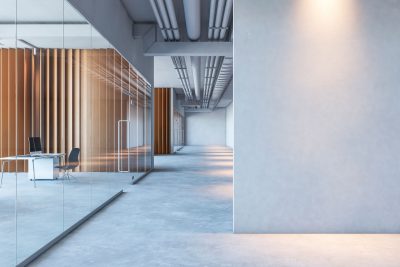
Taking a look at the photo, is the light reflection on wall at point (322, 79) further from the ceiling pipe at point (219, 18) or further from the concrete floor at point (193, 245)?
the ceiling pipe at point (219, 18)

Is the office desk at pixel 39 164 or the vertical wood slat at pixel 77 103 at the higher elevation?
the vertical wood slat at pixel 77 103

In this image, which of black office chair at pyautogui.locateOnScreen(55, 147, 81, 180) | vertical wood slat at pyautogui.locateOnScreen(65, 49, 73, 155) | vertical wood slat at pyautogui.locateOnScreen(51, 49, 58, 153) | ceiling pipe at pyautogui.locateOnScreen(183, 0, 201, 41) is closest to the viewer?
vertical wood slat at pyautogui.locateOnScreen(51, 49, 58, 153)

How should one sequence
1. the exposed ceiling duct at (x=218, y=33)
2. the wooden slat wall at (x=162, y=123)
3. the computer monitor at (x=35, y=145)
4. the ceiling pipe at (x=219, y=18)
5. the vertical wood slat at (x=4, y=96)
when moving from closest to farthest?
the vertical wood slat at (x=4, y=96), the computer monitor at (x=35, y=145), the ceiling pipe at (x=219, y=18), the exposed ceiling duct at (x=218, y=33), the wooden slat wall at (x=162, y=123)

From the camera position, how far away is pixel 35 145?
15.9 ft

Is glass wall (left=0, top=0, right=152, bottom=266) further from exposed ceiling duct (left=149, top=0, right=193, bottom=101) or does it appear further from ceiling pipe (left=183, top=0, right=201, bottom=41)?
ceiling pipe (left=183, top=0, right=201, bottom=41)

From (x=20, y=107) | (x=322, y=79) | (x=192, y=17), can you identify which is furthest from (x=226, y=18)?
A: (x=20, y=107)

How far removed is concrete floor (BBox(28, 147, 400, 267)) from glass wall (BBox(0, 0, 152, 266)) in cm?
46

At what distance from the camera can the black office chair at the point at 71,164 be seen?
6.00 meters

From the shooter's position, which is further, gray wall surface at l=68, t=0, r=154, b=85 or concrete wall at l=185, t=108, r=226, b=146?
concrete wall at l=185, t=108, r=226, b=146

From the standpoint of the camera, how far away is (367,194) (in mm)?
5297

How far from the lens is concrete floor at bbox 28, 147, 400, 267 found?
407cm

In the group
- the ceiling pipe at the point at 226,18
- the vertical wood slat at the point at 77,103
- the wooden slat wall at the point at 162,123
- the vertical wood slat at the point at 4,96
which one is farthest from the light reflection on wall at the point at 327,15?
the wooden slat wall at the point at 162,123

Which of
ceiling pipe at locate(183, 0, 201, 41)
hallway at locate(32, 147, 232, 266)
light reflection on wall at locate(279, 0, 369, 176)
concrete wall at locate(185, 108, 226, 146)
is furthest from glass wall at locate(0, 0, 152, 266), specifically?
concrete wall at locate(185, 108, 226, 146)

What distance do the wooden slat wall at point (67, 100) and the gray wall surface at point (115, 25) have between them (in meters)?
0.30
